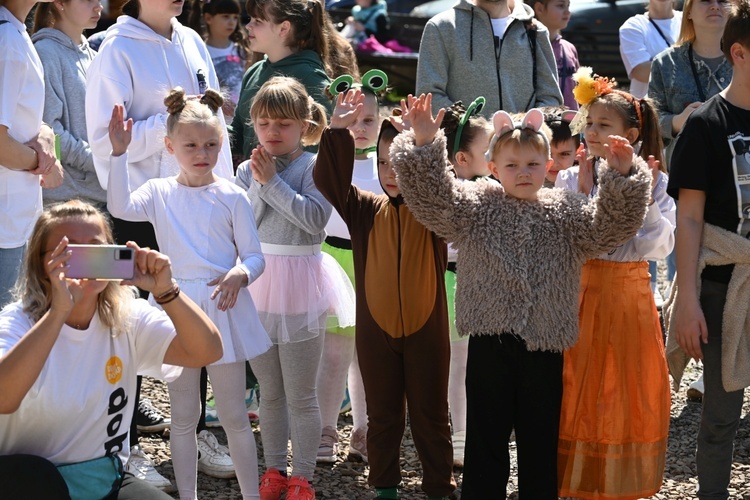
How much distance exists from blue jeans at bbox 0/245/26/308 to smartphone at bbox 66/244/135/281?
111 cm

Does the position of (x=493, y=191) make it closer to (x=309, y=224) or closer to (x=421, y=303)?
(x=421, y=303)

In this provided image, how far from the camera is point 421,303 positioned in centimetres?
403

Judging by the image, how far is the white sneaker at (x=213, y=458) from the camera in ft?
15.1

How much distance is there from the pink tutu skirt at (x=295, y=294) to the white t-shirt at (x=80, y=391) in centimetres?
103

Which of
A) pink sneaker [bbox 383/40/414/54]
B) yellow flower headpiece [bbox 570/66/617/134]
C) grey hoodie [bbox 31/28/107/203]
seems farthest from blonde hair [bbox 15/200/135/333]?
pink sneaker [bbox 383/40/414/54]

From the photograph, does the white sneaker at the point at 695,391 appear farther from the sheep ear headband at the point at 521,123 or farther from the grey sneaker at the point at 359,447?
the sheep ear headband at the point at 521,123

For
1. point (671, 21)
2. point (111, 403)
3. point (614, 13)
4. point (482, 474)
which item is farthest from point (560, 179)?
point (614, 13)

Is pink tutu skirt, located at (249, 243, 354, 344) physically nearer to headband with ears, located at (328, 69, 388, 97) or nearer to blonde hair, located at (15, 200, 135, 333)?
headband with ears, located at (328, 69, 388, 97)

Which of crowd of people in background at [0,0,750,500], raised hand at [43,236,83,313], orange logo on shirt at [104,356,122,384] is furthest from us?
crowd of people in background at [0,0,750,500]

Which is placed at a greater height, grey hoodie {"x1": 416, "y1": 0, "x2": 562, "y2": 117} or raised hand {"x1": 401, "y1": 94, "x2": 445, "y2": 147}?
grey hoodie {"x1": 416, "y1": 0, "x2": 562, "y2": 117}

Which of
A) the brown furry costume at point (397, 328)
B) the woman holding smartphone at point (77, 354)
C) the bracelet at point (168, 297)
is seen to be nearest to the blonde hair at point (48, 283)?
the woman holding smartphone at point (77, 354)

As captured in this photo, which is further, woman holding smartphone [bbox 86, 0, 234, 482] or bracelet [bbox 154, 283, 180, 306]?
woman holding smartphone [bbox 86, 0, 234, 482]

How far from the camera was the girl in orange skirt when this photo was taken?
155 inches

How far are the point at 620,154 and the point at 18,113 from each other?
7.15ft
